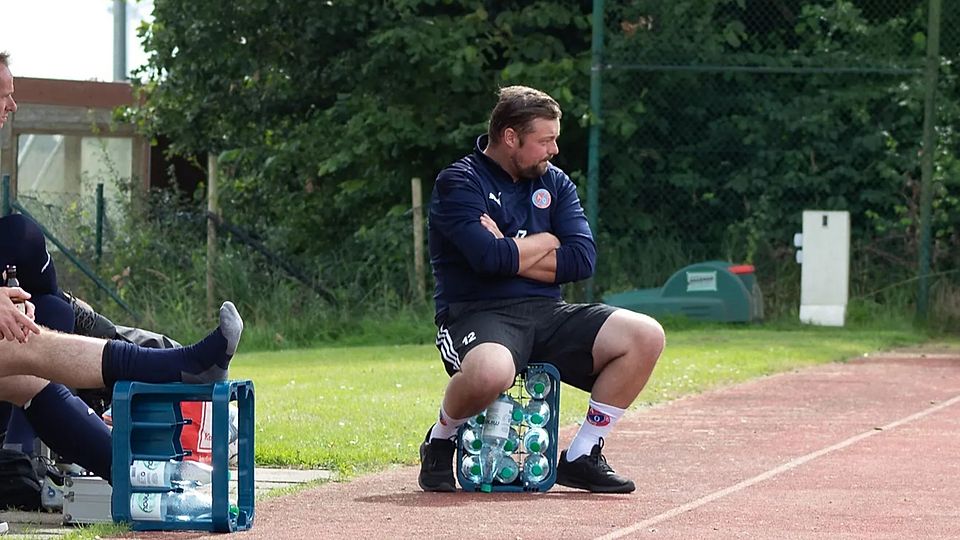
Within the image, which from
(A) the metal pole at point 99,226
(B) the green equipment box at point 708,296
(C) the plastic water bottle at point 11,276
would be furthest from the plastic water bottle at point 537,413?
(A) the metal pole at point 99,226

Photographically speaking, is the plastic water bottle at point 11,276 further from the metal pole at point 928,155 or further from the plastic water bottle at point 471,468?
the metal pole at point 928,155

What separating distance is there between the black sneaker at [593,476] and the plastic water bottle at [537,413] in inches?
6.5

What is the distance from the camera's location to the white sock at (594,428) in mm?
7180

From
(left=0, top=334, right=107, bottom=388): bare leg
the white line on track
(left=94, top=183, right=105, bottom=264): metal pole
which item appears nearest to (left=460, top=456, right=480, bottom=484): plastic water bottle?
the white line on track

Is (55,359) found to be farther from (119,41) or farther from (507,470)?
(119,41)

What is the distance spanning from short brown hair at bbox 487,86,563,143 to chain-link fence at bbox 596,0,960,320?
1063 cm

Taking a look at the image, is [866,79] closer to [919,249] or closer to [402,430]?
[919,249]

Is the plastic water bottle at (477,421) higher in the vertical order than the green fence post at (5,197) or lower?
lower

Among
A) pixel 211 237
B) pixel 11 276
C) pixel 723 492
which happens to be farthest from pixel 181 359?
pixel 211 237

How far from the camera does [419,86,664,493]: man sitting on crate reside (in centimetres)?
714

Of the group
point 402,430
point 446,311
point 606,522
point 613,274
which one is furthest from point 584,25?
point 606,522

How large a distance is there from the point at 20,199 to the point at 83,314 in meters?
13.6

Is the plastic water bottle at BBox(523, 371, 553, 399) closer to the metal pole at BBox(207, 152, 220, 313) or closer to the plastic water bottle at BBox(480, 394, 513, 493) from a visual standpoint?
the plastic water bottle at BBox(480, 394, 513, 493)

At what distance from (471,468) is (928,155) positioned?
36.2 ft
